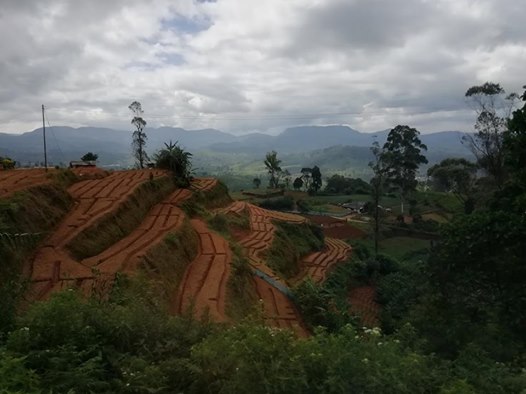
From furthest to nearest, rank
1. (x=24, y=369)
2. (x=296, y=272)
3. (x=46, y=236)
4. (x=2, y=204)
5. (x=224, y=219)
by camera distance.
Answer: (x=296, y=272) → (x=224, y=219) → (x=46, y=236) → (x=2, y=204) → (x=24, y=369)

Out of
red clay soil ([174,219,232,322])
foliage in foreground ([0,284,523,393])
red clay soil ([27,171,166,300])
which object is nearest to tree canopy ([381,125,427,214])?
red clay soil ([174,219,232,322])

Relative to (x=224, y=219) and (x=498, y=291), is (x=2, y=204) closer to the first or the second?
(x=224, y=219)

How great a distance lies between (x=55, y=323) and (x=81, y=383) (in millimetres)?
1046

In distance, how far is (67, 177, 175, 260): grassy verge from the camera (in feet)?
33.0

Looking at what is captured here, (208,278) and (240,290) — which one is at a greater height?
(208,278)

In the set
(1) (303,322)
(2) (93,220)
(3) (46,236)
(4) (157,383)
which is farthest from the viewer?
(1) (303,322)

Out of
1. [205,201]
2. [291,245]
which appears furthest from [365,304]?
[205,201]

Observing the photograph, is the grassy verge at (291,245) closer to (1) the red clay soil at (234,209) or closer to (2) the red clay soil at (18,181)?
(1) the red clay soil at (234,209)

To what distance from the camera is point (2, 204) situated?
9086 mm

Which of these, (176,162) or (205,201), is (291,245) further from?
(176,162)

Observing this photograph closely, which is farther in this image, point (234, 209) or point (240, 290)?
point (234, 209)

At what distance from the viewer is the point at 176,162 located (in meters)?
17.9

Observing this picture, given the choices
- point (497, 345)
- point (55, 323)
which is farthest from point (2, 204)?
point (497, 345)

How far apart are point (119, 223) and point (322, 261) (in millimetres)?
11500
